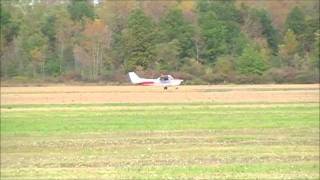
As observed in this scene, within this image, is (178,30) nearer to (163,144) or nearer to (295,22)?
(295,22)

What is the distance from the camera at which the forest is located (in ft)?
24.2

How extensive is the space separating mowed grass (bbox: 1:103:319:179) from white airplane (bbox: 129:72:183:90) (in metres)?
7.09

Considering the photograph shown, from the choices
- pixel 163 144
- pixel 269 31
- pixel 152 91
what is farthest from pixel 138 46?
pixel 163 144

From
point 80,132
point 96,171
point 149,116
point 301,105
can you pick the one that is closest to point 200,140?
point 80,132

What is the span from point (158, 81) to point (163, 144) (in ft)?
47.5

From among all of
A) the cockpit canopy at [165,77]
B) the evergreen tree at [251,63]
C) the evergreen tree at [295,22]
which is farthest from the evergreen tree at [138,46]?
the evergreen tree at [295,22]

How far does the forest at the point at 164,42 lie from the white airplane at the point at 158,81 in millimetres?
66

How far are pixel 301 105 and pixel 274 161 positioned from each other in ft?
78.7

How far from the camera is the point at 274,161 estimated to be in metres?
17.2

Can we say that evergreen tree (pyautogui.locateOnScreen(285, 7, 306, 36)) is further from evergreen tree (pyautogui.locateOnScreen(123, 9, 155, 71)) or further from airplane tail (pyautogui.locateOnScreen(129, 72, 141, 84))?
airplane tail (pyautogui.locateOnScreen(129, 72, 141, 84))

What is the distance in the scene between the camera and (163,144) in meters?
21.7

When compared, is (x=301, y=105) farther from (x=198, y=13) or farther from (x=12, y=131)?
(x=198, y=13)

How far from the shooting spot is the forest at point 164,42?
7.38 meters

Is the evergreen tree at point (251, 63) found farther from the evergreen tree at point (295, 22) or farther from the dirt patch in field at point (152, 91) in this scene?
the evergreen tree at point (295, 22)
